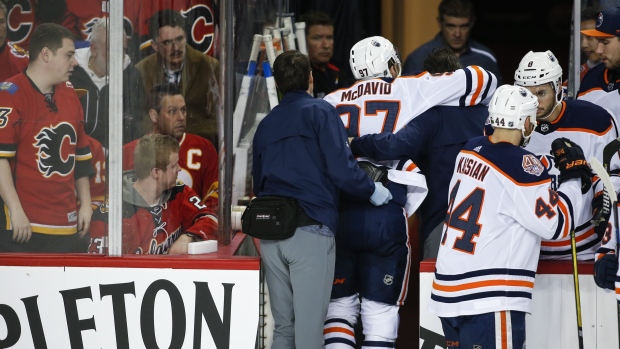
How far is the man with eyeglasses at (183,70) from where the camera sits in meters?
4.38

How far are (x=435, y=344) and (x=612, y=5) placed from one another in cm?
191

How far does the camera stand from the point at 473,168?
12.5 ft

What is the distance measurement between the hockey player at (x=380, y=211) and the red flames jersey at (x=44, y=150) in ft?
3.55

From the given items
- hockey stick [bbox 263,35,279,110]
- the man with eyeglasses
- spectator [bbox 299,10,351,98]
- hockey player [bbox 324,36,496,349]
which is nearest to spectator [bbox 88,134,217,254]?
the man with eyeglasses

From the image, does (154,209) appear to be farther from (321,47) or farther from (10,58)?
(321,47)

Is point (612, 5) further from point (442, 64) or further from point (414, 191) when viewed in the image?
point (414, 191)

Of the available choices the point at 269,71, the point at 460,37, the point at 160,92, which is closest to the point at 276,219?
the point at 160,92

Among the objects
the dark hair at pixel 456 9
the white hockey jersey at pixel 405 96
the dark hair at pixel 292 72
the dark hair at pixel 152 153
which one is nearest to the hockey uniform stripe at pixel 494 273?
the white hockey jersey at pixel 405 96

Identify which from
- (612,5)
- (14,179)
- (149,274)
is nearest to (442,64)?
(612,5)

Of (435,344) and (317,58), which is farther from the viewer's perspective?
(317,58)

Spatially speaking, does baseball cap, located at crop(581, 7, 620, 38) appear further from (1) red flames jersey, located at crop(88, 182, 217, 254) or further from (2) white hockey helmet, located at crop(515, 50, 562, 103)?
(1) red flames jersey, located at crop(88, 182, 217, 254)

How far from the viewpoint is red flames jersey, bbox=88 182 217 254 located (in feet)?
14.2

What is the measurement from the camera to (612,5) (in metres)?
5.05

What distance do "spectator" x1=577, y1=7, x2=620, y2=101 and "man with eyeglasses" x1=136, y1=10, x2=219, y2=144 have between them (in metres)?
1.62
